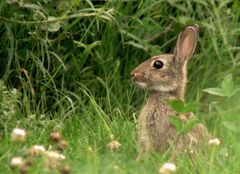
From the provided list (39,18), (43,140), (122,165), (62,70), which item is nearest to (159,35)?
(62,70)

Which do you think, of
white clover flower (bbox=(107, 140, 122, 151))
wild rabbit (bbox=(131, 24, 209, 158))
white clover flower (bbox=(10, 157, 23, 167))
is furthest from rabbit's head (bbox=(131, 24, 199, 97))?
white clover flower (bbox=(10, 157, 23, 167))

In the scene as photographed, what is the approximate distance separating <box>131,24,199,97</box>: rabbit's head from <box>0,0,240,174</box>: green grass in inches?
10.4

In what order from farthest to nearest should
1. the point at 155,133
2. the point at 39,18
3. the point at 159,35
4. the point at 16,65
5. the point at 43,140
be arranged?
the point at 159,35, the point at 16,65, the point at 39,18, the point at 155,133, the point at 43,140

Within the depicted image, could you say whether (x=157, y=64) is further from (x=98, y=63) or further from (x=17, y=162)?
(x=17, y=162)

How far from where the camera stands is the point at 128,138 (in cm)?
567

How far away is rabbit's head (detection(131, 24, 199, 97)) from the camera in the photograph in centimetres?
588

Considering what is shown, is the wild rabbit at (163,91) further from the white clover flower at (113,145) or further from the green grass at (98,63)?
the white clover flower at (113,145)

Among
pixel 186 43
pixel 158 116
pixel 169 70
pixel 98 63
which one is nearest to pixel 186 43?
pixel 186 43

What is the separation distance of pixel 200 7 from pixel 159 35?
43 centimetres

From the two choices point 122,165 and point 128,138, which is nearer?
point 122,165

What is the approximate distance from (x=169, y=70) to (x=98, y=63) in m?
1.02

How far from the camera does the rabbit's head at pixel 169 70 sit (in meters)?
5.88

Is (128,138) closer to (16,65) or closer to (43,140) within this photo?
(43,140)

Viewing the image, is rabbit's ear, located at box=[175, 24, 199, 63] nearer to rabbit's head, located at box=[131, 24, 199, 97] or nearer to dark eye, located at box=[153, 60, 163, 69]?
rabbit's head, located at box=[131, 24, 199, 97]
